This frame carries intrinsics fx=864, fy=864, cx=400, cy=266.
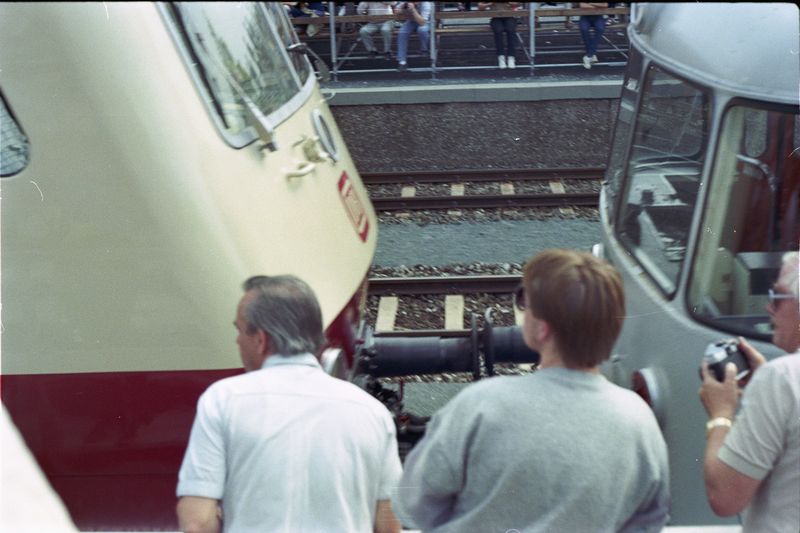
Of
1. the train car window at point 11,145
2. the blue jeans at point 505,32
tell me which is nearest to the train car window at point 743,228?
the blue jeans at point 505,32

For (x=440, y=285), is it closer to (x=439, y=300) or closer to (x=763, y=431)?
(x=439, y=300)

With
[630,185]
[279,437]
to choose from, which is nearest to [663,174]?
[630,185]

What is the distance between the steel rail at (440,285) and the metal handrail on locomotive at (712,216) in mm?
596

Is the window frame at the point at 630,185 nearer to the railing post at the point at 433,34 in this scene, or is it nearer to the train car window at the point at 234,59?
the railing post at the point at 433,34

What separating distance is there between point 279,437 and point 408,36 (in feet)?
3.49

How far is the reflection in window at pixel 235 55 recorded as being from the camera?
177 centimetres

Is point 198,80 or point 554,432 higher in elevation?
point 198,80

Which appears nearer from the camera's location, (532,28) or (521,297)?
(521,297)

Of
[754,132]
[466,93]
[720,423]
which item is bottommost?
[720,423]

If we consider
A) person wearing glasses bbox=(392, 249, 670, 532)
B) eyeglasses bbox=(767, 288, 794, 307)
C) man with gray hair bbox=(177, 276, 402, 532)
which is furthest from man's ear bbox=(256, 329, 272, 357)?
eyeglasses bbox=(767, 288, 794, 307)

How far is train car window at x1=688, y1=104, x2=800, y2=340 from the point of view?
2020mm

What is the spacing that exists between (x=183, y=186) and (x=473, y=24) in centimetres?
90

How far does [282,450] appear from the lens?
170 centimetres

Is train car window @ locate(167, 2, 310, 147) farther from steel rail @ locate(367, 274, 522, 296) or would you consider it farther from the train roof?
the train roof
